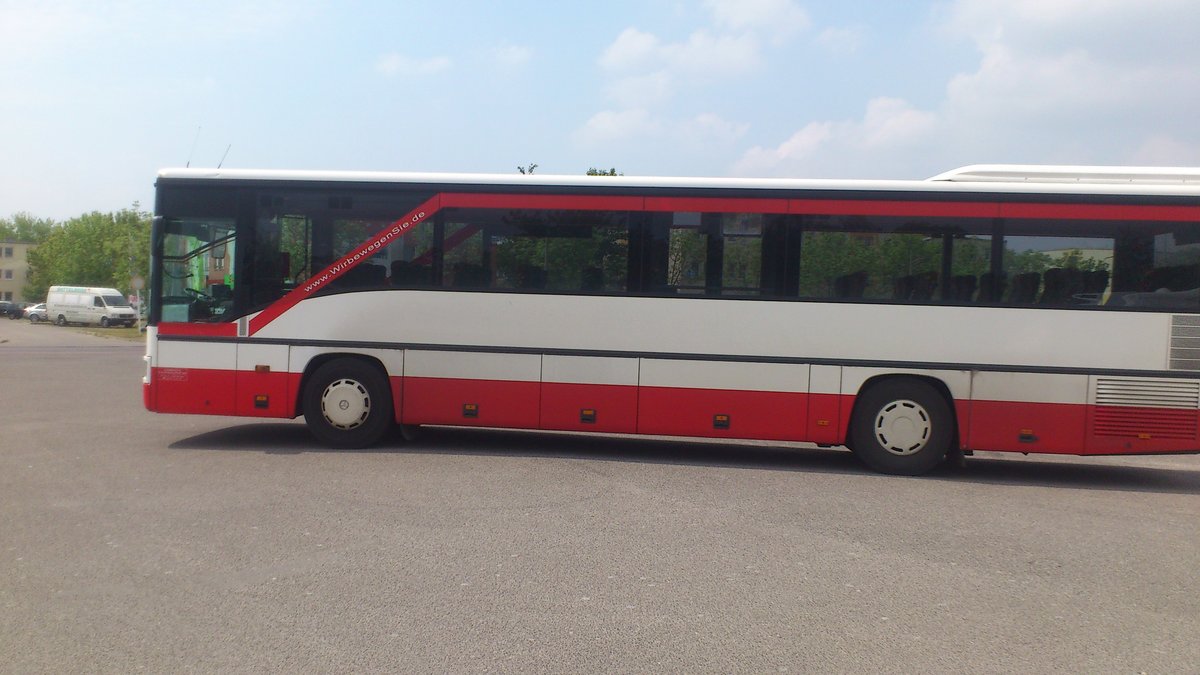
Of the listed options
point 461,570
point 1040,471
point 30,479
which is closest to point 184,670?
point 461,570

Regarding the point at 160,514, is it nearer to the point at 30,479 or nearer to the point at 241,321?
the point at 30,479

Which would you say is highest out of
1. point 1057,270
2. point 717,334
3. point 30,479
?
point 1057,270

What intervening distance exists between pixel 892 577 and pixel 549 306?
5619 mm

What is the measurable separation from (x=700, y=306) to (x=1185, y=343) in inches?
197

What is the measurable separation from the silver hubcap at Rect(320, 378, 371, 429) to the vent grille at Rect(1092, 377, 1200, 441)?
797 centimetres

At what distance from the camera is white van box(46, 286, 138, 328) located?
6512 cm

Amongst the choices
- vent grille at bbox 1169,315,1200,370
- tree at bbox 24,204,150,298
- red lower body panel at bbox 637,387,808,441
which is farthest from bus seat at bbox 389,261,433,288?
tree at bbox 24,204,150,298

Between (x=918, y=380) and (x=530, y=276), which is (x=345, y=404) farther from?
(x=918, y=380)

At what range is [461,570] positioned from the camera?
245 inches

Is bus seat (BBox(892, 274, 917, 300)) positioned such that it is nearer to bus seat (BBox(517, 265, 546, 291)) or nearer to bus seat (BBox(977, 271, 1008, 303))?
bus seat (BBox(977, 271, 1008, 303))

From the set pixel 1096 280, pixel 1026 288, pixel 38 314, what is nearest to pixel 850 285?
pixel 1026 288

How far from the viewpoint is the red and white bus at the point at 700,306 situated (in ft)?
33.7

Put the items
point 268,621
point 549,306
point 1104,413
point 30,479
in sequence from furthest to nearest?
point 549,306 < point 1104,413 < point 30,479 < point 268,621

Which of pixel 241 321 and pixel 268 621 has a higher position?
pixel 241 321
